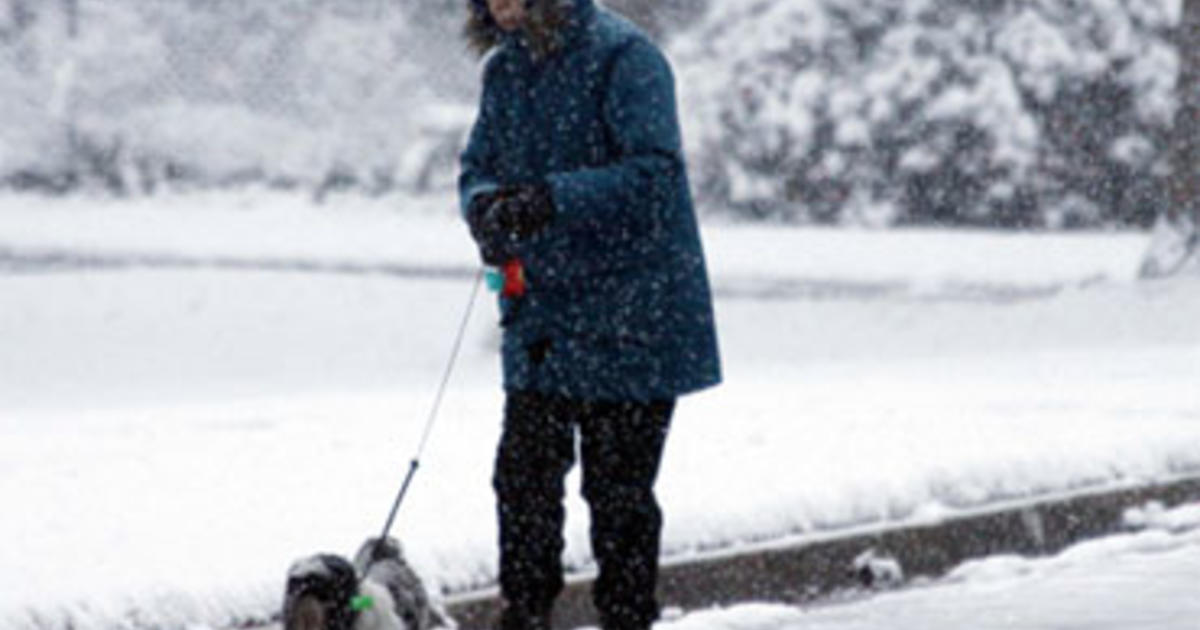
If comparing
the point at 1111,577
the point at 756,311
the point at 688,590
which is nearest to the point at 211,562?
the point at 688,590

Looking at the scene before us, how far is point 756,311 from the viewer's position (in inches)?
779

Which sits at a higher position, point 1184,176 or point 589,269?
point 589,269

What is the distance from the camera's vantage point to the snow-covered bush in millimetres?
23469

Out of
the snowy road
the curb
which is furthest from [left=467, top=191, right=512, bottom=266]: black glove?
the snowy road

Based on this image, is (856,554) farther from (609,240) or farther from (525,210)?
(525,210)

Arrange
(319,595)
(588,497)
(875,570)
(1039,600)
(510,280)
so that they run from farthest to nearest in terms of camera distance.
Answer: (875,570) → (1039,600) → (588,497) → (510,280) → (319,595)

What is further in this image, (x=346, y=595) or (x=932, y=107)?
(x=932, y=107)

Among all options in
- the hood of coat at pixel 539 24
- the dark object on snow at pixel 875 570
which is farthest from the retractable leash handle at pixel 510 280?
the dark object on snow at pixel 875 570

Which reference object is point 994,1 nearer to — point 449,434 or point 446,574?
point 449,434

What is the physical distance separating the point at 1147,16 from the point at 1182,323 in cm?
716

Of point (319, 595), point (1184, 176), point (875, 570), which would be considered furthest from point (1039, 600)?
point (1184, 176)

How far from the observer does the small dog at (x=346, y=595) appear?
538 centimetres

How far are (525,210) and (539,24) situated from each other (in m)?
0.42

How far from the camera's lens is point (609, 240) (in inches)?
227
